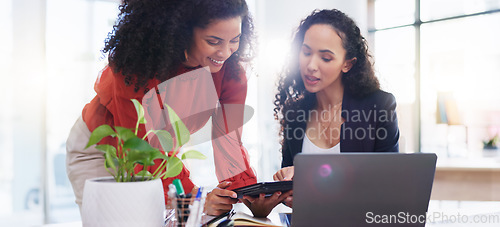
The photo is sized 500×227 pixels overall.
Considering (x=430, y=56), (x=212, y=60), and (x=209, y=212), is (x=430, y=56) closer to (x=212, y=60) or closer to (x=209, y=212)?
(x=212, y=60)

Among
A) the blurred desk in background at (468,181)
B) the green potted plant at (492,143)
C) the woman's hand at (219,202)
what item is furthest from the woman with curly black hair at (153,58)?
the green potted plant at (492,143)

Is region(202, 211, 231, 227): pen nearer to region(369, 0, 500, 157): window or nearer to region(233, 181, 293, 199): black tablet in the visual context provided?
region(233, 181, 293, 199): black tablet

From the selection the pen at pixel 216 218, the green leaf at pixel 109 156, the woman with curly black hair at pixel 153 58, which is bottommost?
the pen at pixel 216 218

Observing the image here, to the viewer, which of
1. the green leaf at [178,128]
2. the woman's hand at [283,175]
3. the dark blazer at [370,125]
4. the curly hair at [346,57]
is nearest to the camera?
the green leaf at [178,128]

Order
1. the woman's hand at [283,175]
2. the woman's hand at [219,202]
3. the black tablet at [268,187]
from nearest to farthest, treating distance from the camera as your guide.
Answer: the black tablet at [268,187]
the woman's hand at [219,202]
the woman's hand at [283,175]

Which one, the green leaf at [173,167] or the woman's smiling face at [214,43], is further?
the woman's smiling face at [214,43]

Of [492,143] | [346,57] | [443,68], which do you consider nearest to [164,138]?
[346,57]

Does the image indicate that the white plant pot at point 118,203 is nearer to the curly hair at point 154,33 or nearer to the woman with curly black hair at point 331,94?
the curly hair at point 154,33

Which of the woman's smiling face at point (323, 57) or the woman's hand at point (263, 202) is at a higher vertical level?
the woman's smiling face at point (323, 57)

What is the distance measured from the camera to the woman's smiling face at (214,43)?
4.97 ft

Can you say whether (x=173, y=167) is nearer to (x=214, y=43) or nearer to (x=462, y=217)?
(x=214, y=43)

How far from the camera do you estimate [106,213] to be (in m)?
0.82

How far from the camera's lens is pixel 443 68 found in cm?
346

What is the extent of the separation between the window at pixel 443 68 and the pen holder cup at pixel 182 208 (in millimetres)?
2659
